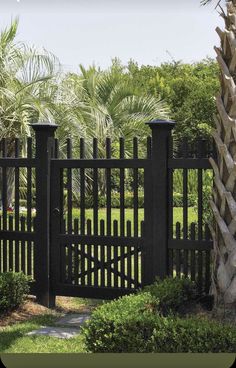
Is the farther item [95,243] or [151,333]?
[95,243]

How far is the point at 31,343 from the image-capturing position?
4.70 metres

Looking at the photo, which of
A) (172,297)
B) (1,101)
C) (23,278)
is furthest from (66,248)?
(1,101)

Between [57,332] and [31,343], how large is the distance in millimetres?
390

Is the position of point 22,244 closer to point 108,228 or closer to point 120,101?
point 108,228

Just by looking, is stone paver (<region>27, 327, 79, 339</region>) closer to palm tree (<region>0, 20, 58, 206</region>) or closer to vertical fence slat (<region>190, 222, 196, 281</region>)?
vertical fence slat (<region>190, 222, 196, 281</region>)

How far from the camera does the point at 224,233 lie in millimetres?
4258

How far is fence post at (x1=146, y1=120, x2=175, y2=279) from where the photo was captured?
210 inches

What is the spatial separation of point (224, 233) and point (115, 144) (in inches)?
535

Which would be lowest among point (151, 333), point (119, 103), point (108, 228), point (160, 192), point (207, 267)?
point (151, 333)

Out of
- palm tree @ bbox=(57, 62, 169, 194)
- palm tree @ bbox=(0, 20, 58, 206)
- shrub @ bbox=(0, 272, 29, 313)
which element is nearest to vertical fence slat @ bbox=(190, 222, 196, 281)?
shrub @ bbox=(0, 272, 29, 313)

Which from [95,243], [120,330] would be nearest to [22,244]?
[95,243]

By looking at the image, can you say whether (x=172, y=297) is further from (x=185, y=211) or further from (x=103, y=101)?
(x=103, y=101)

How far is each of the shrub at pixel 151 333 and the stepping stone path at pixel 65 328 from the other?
892 mm

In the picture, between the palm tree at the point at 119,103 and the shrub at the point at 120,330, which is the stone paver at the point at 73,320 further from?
the palm tree at the point at 119,103
